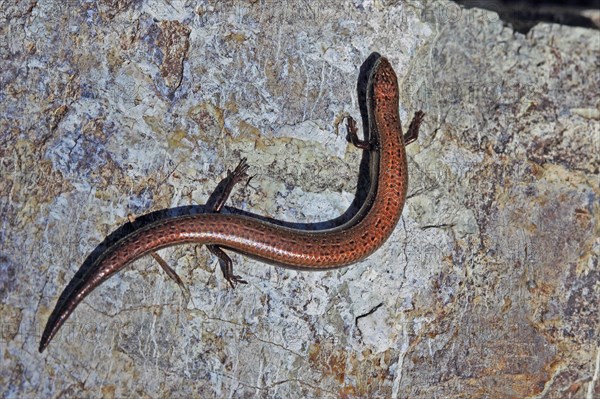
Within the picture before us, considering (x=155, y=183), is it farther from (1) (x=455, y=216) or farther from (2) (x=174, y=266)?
(1) (x=455, y=216)

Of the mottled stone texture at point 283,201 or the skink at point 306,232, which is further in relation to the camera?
the mottled stone texture at point 283,201

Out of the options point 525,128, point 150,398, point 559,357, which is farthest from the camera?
point 525,128

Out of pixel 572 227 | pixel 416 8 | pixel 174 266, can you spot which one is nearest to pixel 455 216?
pixel 572 227

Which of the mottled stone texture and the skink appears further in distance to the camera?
the mottled stone texture

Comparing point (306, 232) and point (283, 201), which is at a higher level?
point (283, 201)

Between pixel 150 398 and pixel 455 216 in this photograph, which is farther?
pixel 455 216
